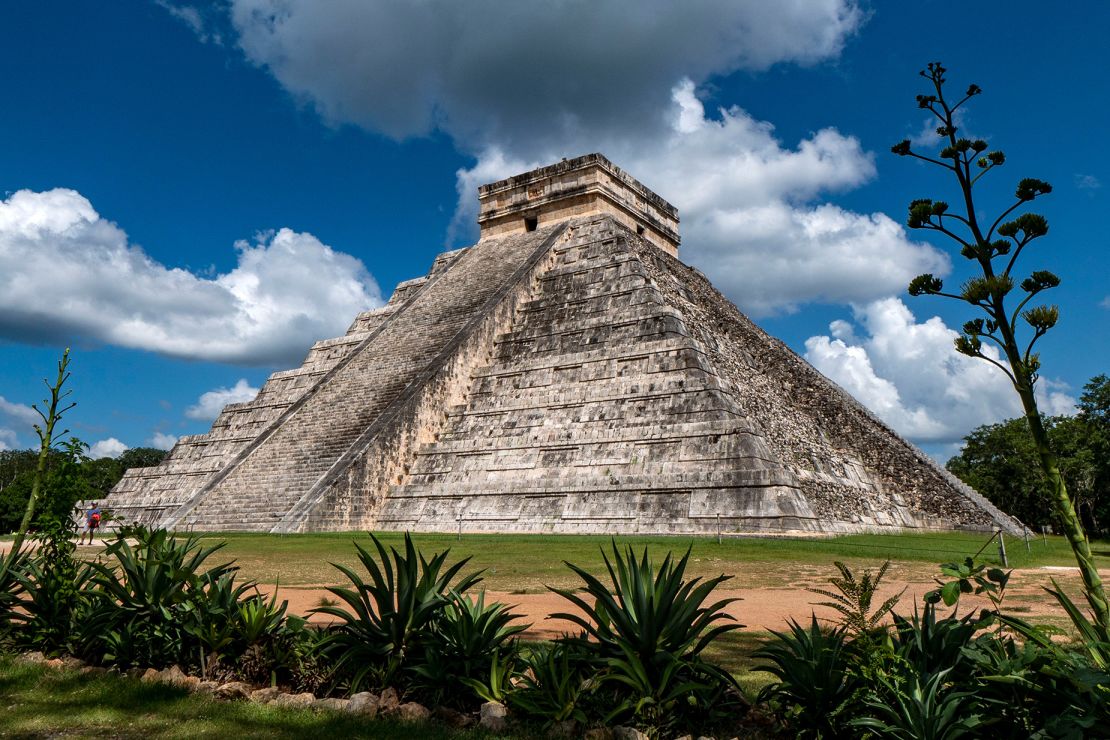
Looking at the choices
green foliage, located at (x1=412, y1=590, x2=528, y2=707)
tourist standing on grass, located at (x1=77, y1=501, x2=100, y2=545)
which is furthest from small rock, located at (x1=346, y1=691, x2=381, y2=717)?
tourist standing on grass, located at (x1=77, y1=501, x2=100, y2=545)

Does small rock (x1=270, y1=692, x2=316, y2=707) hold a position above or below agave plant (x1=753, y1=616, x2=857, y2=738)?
below

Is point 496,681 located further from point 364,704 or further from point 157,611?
point 157,611

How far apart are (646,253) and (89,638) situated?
727 inches

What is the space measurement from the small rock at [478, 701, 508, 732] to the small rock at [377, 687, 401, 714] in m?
0.47

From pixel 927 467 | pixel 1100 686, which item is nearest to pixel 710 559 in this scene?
pixel 1100 686

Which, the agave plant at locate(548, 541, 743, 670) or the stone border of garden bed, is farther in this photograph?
the agave plant at locate(548, 541, 743, 670)

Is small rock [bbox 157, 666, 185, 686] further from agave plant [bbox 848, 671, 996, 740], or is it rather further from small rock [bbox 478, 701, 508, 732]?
agave plant [bbox 848, 671, 996, 740]

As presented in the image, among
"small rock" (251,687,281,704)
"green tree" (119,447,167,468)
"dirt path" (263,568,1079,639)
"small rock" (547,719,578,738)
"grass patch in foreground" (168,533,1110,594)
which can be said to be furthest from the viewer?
"green tree" (119,447,167,468)

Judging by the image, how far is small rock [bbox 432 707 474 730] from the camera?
3729 mm

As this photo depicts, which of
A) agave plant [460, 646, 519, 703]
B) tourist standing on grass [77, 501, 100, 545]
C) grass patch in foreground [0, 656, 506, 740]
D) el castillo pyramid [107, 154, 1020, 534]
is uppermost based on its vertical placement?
el castillo pyramid [107, 154, 1020, 534]

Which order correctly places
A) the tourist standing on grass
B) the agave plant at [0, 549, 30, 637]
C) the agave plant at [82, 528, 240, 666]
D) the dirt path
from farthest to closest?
the dirt path, the agave plant at [0, 549, 30, 637], the tourist standing on grass, the agave plant at [82, 528, 240, 666]

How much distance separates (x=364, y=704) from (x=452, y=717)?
0.49 m

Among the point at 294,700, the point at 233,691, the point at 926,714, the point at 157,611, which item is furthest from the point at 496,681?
the point at 157,611

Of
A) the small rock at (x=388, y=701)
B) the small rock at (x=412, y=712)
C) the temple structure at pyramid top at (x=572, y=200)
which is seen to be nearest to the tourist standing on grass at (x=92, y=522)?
the small rock at (x=388, y=701)
